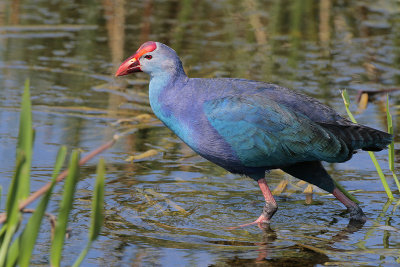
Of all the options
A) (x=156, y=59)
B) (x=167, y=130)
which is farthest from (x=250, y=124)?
(x=167, y=130)

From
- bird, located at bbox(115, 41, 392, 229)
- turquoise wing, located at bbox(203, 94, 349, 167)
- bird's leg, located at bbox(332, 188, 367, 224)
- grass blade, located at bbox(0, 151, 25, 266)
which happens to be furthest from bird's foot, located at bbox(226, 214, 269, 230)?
grass blade, located at bbox(0, 151, 25, 266)

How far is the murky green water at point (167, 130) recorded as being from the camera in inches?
153

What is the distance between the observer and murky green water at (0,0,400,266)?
3.89m

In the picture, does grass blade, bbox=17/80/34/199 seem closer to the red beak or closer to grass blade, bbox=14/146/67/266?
grass blade, bbox=14/146/67/266

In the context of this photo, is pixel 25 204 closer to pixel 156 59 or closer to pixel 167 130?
pixel 156 59

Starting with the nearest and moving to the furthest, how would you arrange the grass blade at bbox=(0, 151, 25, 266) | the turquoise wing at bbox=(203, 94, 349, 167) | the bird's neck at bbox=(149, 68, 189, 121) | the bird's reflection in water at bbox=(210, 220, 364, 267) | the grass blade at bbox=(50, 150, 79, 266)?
the grass blade at bbox=(50, 150, 79, 266)
the grass blade at bbox=(0, 151, 25, 266)
the bird's reflection in water at bbox=(210, 220, 364, 267)
the turquoise wing at bbox=(203, 94, 349, 167)
the bird's neck at bbox=(149, 68, 189, 121)

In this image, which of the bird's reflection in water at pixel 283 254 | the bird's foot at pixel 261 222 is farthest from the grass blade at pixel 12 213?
the bird's foot at pixel 261 222

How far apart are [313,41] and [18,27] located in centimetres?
328

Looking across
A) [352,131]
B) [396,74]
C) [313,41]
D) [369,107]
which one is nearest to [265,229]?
[352,131]

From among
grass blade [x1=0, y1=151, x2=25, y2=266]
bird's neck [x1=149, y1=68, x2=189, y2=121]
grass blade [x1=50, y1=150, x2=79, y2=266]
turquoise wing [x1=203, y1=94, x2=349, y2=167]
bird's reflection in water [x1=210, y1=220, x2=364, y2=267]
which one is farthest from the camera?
bird's neck [x1=149, y1=68, x2=189, y2=121]

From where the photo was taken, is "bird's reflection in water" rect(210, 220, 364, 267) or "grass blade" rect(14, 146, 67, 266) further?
"bird's reflection in water" rect(210, 220, 364, 267)

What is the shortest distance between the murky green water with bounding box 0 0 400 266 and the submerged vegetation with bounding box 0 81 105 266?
1020 millimetres

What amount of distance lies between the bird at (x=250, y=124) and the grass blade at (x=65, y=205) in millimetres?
1595

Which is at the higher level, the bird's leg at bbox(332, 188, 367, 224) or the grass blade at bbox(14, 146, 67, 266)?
the grass blade at bbox(14, 146, 67, 266)
